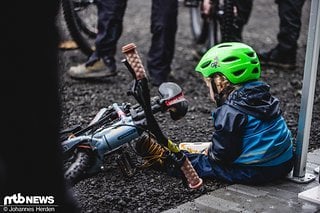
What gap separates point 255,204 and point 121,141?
0.82 metres

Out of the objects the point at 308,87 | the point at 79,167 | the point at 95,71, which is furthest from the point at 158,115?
the point at 79,167

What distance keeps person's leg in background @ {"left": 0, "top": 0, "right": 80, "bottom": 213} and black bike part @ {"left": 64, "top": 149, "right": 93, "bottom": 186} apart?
3.41 ft

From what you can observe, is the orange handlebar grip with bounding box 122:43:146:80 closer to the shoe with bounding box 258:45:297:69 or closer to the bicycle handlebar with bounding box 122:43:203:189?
the bicycle handlebar with bounding box 122:43:203:189

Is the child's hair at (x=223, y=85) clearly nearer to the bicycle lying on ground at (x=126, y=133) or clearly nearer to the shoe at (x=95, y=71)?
the bicycle lying on ground at (x=126, y=133)

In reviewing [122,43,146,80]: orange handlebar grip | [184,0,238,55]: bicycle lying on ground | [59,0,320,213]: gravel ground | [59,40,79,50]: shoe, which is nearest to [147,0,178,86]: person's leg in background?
[59,0,320,213]: gravel ground

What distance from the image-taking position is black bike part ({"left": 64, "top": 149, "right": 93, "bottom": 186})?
3.40 metres

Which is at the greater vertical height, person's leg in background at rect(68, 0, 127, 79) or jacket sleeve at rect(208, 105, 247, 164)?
person's leg in background at rect(68, 0, 127, 79)

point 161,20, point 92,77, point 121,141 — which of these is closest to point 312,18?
point 121,141

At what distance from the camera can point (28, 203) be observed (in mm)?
2523

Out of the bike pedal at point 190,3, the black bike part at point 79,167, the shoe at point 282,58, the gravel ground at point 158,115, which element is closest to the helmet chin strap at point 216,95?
the gravel ground at point 158,115

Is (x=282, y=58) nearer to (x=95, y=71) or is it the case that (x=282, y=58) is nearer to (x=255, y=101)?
(x=95, y=71)

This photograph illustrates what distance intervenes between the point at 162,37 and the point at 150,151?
2.28 m

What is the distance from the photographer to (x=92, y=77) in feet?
20.3

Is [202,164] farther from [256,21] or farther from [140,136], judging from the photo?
[256,21]
